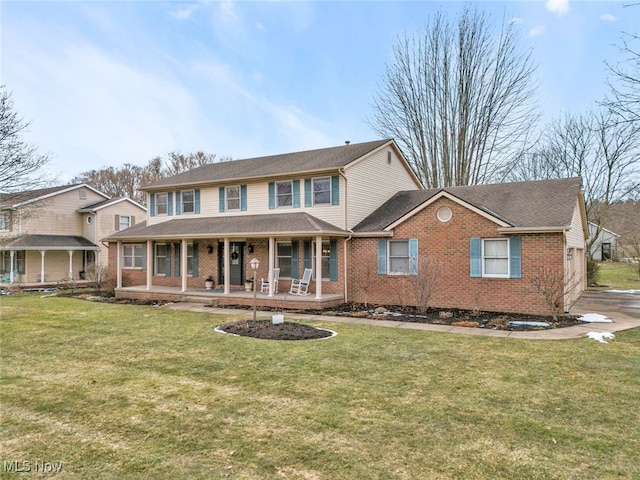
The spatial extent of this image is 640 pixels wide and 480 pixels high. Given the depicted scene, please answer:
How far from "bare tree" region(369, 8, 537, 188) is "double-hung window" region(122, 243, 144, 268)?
16.8 m

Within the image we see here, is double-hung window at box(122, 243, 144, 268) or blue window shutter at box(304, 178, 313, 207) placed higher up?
blue window shutter at box(304, 178, 313, 207)

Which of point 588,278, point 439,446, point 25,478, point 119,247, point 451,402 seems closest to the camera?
point 25,478

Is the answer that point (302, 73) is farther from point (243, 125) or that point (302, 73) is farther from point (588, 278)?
point (588, 278)

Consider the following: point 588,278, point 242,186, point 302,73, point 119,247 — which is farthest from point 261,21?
point 588,278

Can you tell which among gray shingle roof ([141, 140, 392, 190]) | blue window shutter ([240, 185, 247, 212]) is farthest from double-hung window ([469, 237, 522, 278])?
blue window shutter ([240, 185, 247, 212])

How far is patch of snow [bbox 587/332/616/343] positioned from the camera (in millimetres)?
8552

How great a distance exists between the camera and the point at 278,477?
3344mm

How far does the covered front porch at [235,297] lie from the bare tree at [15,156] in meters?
5.83

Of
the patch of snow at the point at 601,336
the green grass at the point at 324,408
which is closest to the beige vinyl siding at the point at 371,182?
the green grass at the point at 324,408

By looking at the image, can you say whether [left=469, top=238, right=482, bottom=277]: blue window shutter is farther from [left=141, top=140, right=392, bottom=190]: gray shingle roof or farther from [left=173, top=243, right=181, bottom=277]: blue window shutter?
[left=173, top=243, right=181, bottom=277]: blue window shutter

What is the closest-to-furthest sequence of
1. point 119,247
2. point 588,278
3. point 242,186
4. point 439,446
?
point 439,446 < point 242,186 < point 119,247 < point 588,278

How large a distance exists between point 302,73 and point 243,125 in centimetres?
535

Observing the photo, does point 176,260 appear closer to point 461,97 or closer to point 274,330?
point 274,330

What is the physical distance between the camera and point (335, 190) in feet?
49.2
